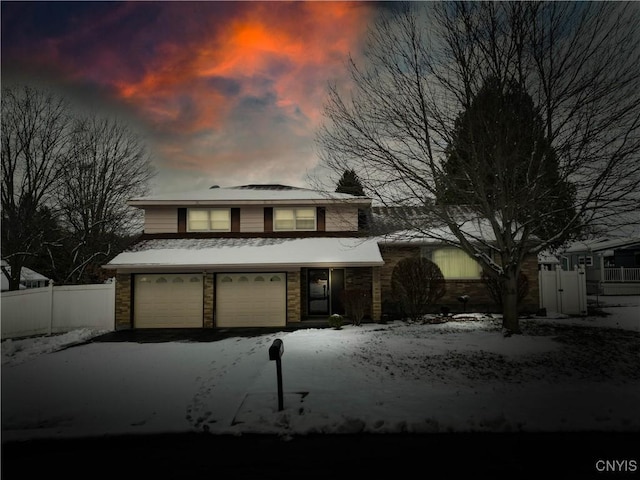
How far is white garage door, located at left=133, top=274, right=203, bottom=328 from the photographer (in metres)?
14.5

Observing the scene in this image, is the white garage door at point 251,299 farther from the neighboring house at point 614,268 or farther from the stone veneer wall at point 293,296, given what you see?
the neighboring house at point 614,268

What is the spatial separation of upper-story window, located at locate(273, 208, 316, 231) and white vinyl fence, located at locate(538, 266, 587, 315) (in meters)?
10.5

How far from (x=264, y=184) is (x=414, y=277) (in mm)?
11415

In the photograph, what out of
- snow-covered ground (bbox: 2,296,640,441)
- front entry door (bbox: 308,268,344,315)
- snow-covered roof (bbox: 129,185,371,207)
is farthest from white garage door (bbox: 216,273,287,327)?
snow-covered roof (bbox: 129,185,371,207)

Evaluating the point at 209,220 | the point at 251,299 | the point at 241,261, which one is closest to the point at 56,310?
the point at 209,220

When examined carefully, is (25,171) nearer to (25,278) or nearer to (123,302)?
(123,302)

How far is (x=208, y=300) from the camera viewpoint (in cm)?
1448

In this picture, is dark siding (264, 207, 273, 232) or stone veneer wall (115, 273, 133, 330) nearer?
stone veneer wall (115, 273, 133, 330)

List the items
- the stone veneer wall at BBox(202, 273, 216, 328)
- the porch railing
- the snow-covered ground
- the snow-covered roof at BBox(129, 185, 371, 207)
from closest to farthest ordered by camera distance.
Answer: the snow-covered ground
the stone veneer wall at BBox(202, 273, 216, 328)
the snow-covered roof at BBox(129, 185, 371, 207)
the porch railing

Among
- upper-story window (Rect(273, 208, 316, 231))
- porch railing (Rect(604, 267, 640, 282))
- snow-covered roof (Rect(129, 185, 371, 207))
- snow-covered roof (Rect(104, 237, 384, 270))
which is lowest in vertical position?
porch railing (Rect(604, 267, 640, 282))

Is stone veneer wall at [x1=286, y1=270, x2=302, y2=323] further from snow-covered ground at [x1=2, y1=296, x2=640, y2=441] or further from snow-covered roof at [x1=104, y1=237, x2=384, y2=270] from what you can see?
snow-covered ground at [x1=2, y1=296, x2=640, y2=441]

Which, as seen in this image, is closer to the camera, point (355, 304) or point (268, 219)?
A: point (355, 304)

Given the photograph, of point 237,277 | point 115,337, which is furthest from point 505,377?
point 115,337

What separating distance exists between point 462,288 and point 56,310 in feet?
54.4
